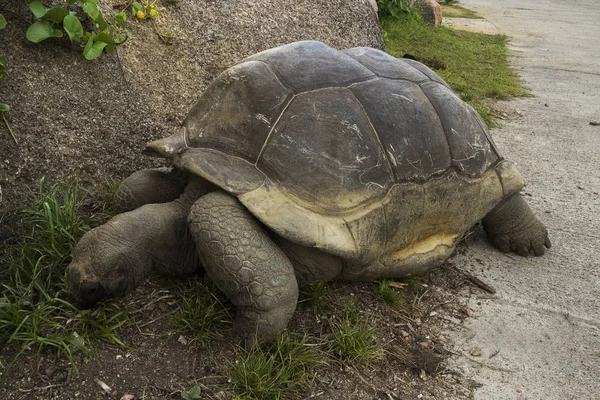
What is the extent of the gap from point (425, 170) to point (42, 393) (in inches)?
77.4

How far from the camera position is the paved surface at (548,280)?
8.49 feet

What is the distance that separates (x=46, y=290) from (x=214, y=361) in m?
0.85

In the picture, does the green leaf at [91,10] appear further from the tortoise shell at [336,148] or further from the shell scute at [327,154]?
the shell scute at [327,154]

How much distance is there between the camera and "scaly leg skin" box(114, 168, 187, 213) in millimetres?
2982

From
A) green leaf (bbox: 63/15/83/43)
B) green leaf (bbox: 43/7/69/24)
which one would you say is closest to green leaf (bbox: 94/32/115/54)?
green leaf (bbox: 63/15/83/43)

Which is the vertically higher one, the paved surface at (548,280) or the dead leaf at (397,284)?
the dead leaf at (397,284)

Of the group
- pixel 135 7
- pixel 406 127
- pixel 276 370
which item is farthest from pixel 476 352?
pixel 135 7

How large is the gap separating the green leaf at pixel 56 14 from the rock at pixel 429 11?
8512mm

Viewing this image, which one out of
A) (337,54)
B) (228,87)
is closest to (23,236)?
(228,87)

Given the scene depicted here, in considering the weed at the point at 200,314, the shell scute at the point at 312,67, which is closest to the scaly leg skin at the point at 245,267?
the weed at the point at 200,314

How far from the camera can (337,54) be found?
2.89 meters

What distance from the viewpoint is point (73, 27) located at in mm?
3385

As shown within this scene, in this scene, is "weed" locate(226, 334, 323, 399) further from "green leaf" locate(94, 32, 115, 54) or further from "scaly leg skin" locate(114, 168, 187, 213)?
"green leaf" locate(94, 32, 115, 54)

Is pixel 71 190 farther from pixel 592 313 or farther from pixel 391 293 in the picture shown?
pixel 592 313
